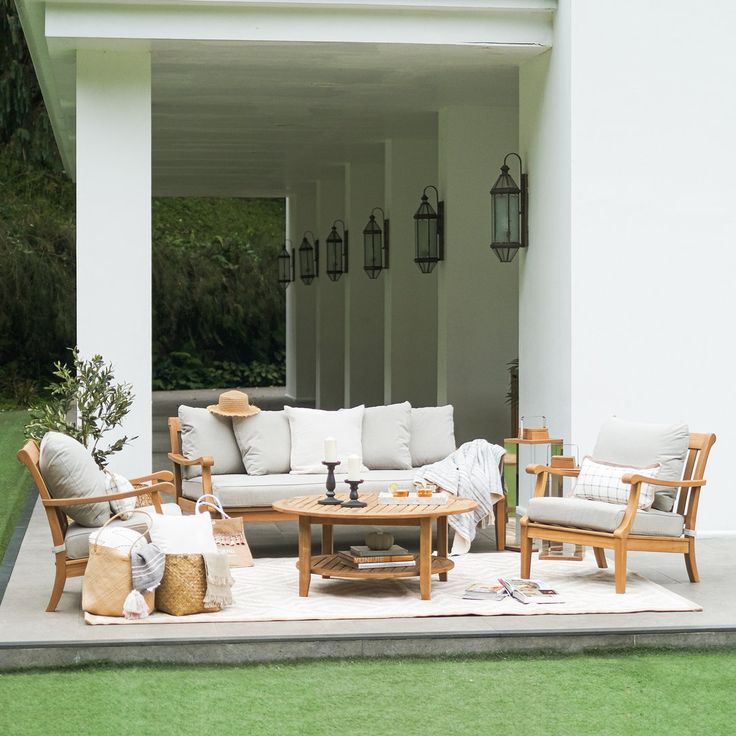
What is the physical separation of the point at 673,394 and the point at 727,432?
1.38ft

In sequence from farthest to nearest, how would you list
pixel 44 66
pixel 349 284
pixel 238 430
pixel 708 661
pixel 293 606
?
pixel 349 284
pixel 44 66
pixel 238 430
pixel 293 606
pixel 708 661

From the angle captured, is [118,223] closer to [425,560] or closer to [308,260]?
[425,560]

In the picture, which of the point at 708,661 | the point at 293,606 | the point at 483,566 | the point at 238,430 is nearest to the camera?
the point at 708,661

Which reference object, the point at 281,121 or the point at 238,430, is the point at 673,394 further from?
the point at 281,121

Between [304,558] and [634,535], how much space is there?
1.61m

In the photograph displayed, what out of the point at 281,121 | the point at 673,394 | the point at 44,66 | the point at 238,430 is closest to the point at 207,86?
the point at 44,66

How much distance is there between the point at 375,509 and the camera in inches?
230

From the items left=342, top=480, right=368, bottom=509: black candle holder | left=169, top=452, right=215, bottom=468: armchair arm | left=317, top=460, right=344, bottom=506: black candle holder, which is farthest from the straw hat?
left=342, top=480, right=368, bottom=509: black candle holder

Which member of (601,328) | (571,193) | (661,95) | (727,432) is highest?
(661,95)

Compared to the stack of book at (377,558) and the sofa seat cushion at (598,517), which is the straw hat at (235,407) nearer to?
the stack of book at (377,558)

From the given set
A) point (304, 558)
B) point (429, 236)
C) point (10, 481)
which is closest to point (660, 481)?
point (304, 558)

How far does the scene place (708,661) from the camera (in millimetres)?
4961

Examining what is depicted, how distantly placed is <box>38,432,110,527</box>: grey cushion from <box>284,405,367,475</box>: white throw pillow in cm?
174

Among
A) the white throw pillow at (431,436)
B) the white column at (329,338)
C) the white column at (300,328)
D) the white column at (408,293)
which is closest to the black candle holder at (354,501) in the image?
the white throw pillow at (431,436)
